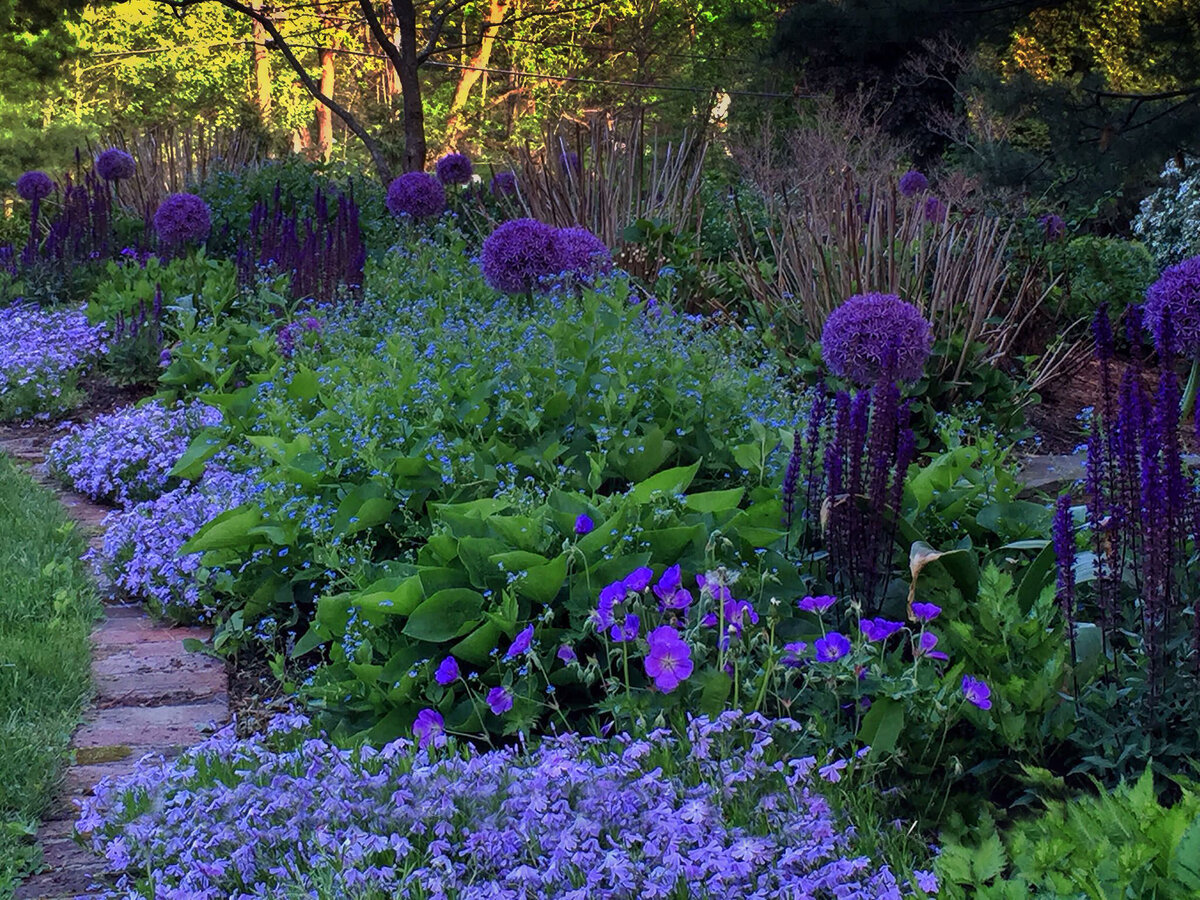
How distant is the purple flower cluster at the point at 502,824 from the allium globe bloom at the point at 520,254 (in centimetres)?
337

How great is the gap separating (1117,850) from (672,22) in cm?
3292

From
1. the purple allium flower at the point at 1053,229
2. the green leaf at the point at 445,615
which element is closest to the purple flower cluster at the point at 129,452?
the green leaf at the point at 445,615

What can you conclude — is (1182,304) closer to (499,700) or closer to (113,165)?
(499,700)

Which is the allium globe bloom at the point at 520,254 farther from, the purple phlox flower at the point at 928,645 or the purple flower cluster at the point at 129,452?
the purple phlox flower at the point at 928,645

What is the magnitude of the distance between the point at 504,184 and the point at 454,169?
0.41 m

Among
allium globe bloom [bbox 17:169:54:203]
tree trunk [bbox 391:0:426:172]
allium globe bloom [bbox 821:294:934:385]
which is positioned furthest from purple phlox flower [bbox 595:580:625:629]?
tree trunk [bbox 391:0:426:172]

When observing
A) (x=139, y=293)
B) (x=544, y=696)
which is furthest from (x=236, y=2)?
(x=544, y=696)

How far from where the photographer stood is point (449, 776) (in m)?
2.12

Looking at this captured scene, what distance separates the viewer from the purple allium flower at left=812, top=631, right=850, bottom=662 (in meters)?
2.20

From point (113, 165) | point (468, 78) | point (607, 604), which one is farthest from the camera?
point (468, 78)

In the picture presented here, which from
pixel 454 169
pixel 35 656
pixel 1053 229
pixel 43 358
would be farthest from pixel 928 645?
pixel 454 169

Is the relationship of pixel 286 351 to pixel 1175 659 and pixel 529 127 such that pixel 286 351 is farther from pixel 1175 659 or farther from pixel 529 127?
pixel 529 127

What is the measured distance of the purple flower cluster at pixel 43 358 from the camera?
256 inches

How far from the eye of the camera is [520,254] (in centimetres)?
543
